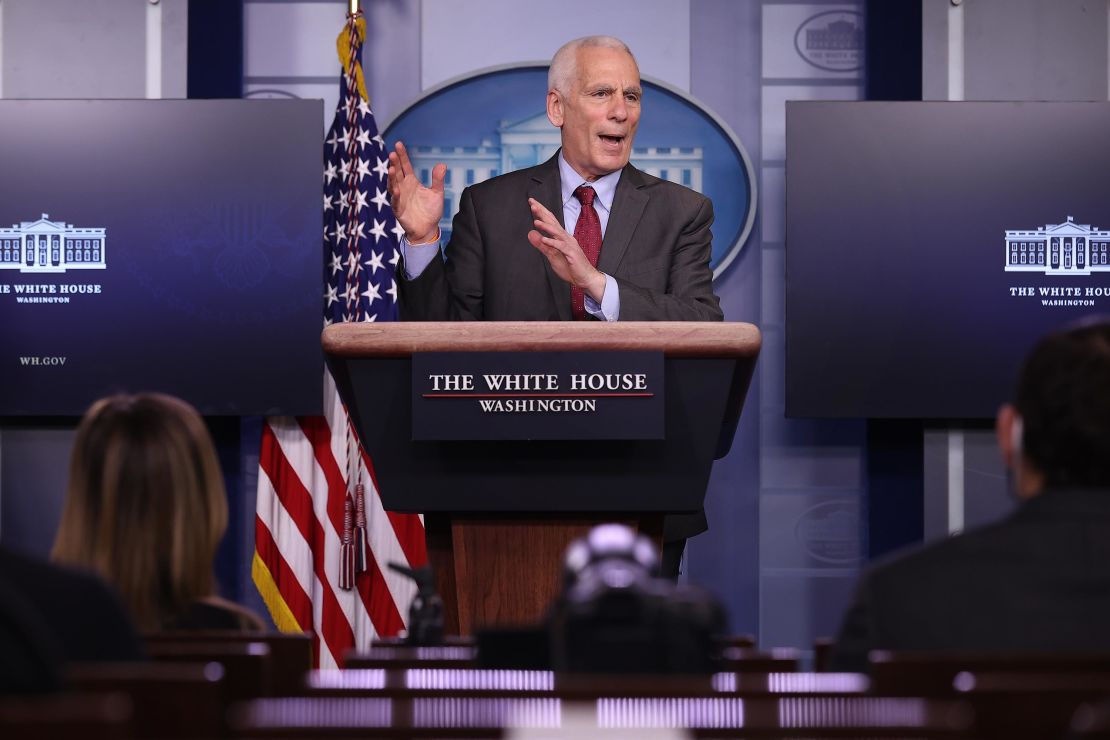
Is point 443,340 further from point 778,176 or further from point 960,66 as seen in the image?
point 960,66

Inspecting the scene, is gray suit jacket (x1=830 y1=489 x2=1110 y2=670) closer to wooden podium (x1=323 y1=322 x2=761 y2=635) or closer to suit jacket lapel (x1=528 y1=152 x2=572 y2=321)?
wooden podium (x1=323 y1=322 x2=761 y2=635)

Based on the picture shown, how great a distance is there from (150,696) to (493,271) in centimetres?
244

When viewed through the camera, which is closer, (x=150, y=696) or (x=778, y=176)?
(x=150, y=696)

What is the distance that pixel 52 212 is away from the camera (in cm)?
524

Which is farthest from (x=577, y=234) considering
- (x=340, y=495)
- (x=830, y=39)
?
(x=830, y=39)

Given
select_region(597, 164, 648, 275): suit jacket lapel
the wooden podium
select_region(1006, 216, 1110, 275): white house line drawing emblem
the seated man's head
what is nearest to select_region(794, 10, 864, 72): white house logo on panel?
select_region(1006, 216, 1110, 275): white house line drawing emblem

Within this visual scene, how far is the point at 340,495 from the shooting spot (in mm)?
5246

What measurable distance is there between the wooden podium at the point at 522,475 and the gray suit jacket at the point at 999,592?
3.14 feet

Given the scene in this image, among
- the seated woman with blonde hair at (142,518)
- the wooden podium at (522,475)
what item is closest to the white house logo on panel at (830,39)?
the wooden podium at (522,475)

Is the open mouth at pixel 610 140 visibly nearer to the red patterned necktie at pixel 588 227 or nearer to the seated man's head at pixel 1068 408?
the red patterned necktie at pixel 588 227

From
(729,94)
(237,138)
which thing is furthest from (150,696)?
(729,94)

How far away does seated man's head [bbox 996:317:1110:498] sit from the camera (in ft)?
5.11

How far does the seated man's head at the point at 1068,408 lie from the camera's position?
1.56m

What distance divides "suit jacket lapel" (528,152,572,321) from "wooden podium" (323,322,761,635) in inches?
37.1
